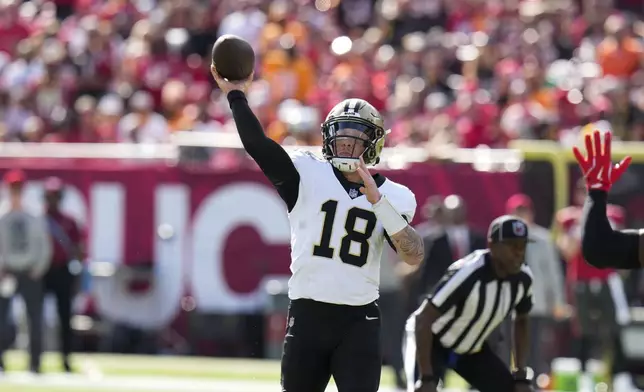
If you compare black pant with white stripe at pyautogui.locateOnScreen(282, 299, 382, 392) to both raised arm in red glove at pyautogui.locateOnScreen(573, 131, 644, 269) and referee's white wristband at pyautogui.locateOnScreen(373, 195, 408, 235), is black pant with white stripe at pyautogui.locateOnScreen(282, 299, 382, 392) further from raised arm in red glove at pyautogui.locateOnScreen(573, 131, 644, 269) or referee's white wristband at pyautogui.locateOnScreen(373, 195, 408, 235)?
raised arm in red glove at pyautogui.locateOnScreen(573, 131, 644, 269)

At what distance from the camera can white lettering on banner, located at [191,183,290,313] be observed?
560 inches

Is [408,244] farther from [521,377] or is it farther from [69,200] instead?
[69,200]

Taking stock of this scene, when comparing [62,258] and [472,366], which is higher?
[62,258]

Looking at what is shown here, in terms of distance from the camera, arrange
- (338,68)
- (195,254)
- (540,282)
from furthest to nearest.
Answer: (338,68) → (195,254) → (540,282)

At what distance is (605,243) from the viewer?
5.47 metres

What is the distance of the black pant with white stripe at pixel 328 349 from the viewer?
593cm

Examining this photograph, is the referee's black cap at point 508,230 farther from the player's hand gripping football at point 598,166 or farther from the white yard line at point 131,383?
the white yard line at point 131,383

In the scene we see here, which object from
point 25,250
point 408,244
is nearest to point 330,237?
point 408,244

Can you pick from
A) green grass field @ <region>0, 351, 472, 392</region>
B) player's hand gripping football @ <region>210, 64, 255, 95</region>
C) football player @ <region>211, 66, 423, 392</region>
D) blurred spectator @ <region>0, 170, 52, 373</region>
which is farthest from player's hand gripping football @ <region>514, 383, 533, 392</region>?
blurred spectator @ <region>0, 170, 52, 373</region>

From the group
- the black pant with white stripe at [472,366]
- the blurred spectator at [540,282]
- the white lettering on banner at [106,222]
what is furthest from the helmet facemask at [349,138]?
the white lettering on banner at [106,222]

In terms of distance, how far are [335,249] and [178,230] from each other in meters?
8.53

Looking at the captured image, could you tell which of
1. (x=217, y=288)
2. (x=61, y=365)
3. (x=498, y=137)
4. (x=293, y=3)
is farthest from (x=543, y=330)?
(x=293, y=3)

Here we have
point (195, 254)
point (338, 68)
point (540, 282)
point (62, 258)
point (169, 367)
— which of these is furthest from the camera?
point (338, 68)

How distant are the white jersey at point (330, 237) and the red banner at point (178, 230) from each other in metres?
8.05
